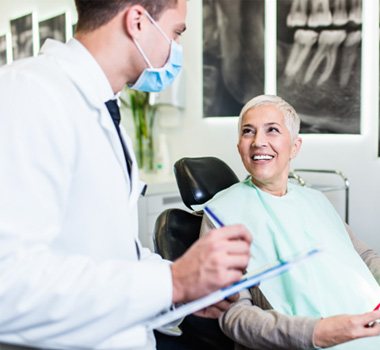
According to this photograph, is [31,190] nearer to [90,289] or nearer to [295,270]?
[90,289]

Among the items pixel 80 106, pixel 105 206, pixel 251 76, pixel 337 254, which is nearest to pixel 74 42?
pixel 80 106

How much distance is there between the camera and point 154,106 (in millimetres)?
4141

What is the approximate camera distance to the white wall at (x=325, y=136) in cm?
304

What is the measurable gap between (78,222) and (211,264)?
0.87ft

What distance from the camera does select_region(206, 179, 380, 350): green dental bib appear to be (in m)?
1.69

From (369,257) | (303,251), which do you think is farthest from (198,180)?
(369,257)

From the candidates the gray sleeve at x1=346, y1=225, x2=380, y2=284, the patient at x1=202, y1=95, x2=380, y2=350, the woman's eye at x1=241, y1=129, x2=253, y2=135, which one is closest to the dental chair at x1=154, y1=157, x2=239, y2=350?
the patient at x1=202, y1=95, x2=380, y2=350

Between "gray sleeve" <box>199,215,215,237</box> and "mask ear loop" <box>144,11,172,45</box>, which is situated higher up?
"mask ear loop" <box>144,11,172,45</box>

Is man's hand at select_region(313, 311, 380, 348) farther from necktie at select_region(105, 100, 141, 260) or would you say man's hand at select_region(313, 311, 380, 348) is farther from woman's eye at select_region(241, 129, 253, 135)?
woman's eye at select_region(241, 129, 253, 135)

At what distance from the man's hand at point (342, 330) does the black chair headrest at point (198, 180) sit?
2.42 ft

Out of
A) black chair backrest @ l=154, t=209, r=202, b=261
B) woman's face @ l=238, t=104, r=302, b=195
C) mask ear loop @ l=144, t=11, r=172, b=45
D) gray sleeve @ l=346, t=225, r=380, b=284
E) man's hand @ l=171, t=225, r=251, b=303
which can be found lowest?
gray sleeve @ l=346, t=225, r=380, b=284

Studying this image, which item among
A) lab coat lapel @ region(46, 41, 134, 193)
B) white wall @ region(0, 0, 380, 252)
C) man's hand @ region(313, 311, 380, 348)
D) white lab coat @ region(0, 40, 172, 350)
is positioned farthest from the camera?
white wall @ region(0, 0, 380, 252)

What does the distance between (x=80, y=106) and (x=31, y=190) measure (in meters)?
0.21

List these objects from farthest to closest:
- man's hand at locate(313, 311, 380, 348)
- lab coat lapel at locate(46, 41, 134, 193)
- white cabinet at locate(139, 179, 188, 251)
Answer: white cabinet at locate(139, 179, 188, 251) → man's hand at locate(313, 311, 380, 348) → lab coat lapel at locate(46, 41, 134, 193)
